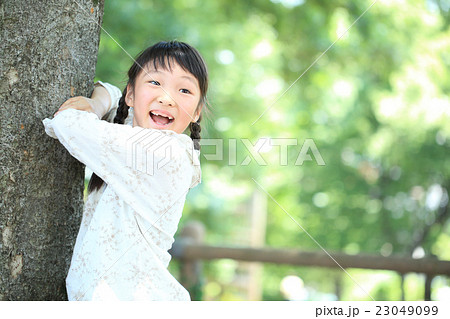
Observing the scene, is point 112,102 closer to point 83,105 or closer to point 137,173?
point 83,105

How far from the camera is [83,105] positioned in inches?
53.3

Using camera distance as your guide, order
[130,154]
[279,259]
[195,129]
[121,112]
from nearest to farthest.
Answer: [130,154] → [121,112] → [195,129] → [279,259]

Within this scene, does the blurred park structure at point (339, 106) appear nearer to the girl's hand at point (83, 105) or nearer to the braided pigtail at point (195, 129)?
the braided pigtail at point (195, 129)

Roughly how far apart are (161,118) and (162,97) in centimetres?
6

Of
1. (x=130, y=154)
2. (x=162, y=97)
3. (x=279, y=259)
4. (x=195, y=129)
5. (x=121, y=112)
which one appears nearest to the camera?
(x=130, y=154)

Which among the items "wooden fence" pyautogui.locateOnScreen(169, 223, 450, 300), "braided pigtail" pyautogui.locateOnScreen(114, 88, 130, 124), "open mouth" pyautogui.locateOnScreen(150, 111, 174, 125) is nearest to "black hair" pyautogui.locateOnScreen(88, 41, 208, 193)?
"braided pigtail" pyautogui.locateOnScreen(114, 88, 130, 124)

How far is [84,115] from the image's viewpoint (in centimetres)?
126

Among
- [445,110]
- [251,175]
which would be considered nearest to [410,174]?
[445,110]

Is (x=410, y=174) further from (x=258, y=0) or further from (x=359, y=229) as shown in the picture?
(x=258, y=0)

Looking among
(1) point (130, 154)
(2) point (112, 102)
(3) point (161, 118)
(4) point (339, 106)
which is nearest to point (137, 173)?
(1) point (130, 154)

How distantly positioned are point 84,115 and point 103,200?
23 centimetres

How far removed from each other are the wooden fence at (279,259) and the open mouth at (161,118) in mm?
1827

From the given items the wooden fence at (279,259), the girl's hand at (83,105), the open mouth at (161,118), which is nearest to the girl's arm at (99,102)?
the girl's hand at (83,105)

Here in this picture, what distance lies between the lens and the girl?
4.17ft
